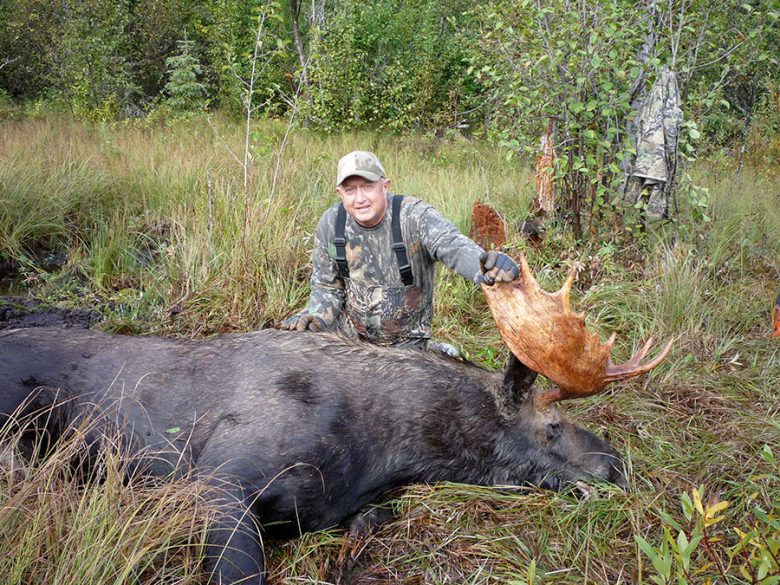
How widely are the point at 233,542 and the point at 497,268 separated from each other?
159 centimetres

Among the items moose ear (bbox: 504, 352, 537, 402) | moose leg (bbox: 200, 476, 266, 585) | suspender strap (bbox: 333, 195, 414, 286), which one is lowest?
moose leg (bbox: 200, 476, 266, 585)

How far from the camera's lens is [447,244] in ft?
13.6

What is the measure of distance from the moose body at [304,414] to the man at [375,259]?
0.71 meters

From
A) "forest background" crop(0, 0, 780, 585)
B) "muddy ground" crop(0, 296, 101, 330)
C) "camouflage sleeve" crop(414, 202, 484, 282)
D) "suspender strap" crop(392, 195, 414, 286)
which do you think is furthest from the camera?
"muddy ground" crop(0, 296, 101, 330)

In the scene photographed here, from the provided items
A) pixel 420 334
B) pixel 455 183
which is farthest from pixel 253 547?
pixel 455 183

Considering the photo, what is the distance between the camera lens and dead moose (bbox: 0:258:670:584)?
3047 mm

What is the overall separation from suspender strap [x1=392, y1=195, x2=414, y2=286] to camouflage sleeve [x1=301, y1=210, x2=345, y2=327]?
17.2 inches

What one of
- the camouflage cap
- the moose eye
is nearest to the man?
the camouflage cap

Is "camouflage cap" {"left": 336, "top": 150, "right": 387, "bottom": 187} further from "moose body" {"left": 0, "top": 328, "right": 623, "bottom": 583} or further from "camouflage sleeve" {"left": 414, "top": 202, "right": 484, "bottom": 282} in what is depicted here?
"moose body" {"left": 0, "top": 328, "right": 623, "bottom": 583}

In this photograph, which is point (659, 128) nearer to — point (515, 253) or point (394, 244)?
point (515, 253)

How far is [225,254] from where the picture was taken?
225 inches

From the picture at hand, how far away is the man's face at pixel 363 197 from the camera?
4.26m

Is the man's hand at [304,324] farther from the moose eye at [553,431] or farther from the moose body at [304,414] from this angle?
the moose eye at [553,431]

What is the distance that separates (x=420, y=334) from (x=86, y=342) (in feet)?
6.70
